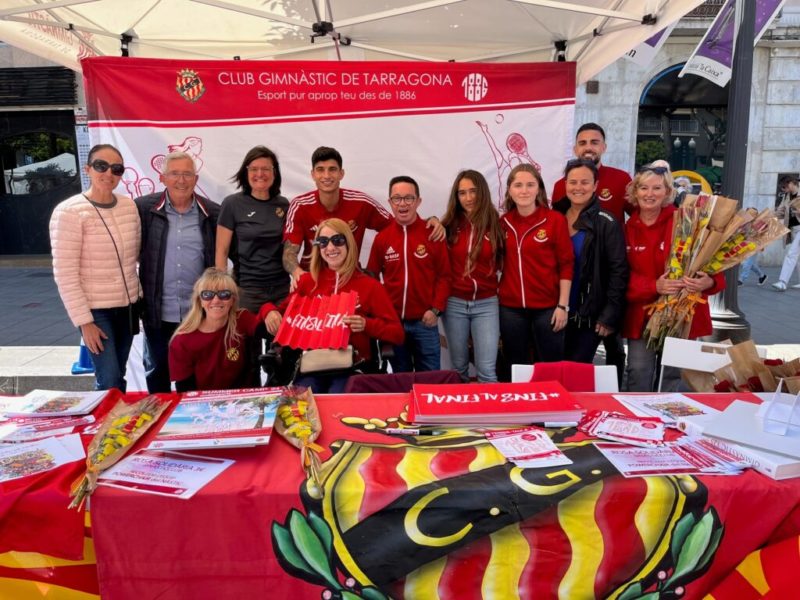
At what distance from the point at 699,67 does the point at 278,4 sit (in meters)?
3.07

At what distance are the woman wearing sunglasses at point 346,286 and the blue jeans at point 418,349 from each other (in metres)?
0.46

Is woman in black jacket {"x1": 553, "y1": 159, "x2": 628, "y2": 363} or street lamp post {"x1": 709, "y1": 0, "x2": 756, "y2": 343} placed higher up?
street lamp post {"x1": 709, "y1": 0, "x2": 756, "y2": 343}

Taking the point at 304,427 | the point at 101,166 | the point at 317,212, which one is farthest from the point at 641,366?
the point at 101,166

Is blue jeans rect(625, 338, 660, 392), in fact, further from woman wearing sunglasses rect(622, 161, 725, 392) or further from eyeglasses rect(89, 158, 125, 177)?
eyeglasses rect(89, 158, 125, 177)

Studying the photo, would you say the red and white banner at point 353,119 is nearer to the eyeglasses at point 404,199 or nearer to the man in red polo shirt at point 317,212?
the man in red polo shirt at point 317,212

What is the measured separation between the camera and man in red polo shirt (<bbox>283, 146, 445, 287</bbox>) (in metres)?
3.42

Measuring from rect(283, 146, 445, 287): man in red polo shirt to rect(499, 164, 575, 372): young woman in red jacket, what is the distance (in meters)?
0.44

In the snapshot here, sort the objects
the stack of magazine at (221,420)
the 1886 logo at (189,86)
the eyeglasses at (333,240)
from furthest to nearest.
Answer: the 1886 logo at (189,86), the eyeglasses at (333,240), the stack of magazine at (221,420)

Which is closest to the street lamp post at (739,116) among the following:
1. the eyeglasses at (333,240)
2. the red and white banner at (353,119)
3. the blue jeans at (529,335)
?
the red and white banner at (353,119)

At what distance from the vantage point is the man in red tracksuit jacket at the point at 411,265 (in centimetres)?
334

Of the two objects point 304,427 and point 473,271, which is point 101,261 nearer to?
point 304,427

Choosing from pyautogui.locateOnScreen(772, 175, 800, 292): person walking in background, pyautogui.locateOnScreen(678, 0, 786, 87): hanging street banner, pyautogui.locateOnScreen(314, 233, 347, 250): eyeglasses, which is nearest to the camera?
pyautogui.locateOnScreen(314, 233, 347, 250): eyeglasses

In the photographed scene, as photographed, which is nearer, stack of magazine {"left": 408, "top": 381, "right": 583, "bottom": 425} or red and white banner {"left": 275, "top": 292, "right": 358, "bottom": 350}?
stack of magazine {"left": 408, "top": 381, "right": 583, "bottom": 425}

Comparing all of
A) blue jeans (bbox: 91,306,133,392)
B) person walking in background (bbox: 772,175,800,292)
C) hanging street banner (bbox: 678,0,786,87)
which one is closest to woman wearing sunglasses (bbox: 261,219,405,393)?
blue jeans (bbox: 91,306,133,392)
